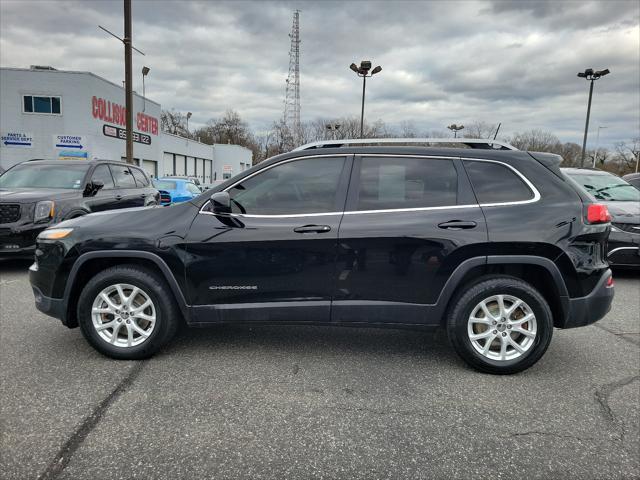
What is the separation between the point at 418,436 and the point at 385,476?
0.43m

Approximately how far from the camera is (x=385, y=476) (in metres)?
2.21

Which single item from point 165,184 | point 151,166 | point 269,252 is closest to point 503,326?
point 269,252

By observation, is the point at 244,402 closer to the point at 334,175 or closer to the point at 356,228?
the point at 356,228

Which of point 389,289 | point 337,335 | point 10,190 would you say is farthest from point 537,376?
point 10,190

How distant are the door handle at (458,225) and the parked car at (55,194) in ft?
20.0

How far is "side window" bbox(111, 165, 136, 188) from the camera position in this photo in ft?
28.0

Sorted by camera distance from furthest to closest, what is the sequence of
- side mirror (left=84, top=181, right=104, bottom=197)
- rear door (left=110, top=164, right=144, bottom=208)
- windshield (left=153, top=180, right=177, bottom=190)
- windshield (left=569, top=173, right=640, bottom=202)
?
windshield (left=153, top=180, right=177, bottom=190) < rear door (left=110, top=164, right=144, bottom=208) < windshield (left=569, top=173, right=640, bottom=202) < side mirror (left=84, top=181, right=104, bottom=197)

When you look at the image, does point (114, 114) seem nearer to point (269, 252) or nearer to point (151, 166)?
point (151, 166)

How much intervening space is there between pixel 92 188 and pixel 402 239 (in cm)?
630

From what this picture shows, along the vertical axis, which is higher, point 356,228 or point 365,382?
point 356,228

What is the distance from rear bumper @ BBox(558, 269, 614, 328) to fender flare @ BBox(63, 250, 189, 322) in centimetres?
303

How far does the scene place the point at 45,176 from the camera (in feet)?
25.0

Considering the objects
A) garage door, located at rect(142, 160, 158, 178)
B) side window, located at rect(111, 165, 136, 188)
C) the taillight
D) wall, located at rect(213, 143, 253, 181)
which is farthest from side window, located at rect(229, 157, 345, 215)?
wall, located at rect(213, 143, 253, 181)

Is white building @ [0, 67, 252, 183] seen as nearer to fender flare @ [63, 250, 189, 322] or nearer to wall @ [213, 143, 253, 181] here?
fender flare @ [63, 250, 189, 322]
